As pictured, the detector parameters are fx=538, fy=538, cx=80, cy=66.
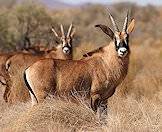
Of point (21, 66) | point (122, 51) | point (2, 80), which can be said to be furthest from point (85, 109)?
point (2, 80)

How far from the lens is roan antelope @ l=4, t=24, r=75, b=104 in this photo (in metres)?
13.8

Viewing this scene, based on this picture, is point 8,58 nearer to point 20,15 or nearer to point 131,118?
point 131,118

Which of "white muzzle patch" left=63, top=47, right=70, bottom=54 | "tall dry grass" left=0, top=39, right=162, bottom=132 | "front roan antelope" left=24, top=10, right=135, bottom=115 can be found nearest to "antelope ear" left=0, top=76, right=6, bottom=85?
"white muzzle patch" left=63, top=47, right=70, bottom=54

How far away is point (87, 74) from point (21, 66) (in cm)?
460

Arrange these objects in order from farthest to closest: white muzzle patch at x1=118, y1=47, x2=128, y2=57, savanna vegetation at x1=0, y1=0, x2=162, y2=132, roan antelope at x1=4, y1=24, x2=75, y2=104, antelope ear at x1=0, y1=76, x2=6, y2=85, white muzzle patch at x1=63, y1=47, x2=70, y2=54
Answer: white muzzle patch at x1=63, y1=47, x2=70, y2=54
antelope ear at x1=0, y1=76, x2=6, y2=85
roan antelope at x1=4, y1=24, x2=75, y2=104
white muzzle patch at x1=118, y1=47, x2=128, y2=57
savanna vegetation at x1=0, y1=0, x2=162, y2=132

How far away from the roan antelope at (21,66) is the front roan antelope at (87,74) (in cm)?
216

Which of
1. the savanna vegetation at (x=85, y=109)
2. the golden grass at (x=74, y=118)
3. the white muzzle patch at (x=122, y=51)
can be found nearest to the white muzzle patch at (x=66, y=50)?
the savanna vegetation at (x=85, y=109)

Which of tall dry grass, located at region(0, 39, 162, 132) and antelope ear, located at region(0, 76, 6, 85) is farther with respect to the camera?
antelope ear, located at region(0, 76, 6, 85)

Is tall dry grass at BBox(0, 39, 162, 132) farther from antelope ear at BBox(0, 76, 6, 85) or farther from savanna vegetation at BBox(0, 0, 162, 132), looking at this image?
antelope ear at BBox(0, 76, 6, 85)

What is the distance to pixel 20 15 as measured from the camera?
1045 inches

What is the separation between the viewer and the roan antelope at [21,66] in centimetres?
1375

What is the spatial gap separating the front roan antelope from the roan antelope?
2156mm

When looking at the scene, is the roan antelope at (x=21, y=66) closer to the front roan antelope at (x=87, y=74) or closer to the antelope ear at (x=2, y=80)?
the antelope ear at (x=2, y=80)

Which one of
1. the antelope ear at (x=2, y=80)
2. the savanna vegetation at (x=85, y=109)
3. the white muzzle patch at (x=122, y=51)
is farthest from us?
the antelope ear at (x=2, y=80)
